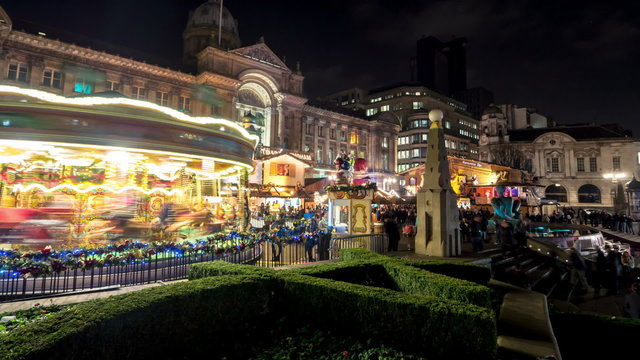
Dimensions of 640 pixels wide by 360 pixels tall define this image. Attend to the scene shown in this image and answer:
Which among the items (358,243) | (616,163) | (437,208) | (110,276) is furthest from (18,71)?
(616,163)

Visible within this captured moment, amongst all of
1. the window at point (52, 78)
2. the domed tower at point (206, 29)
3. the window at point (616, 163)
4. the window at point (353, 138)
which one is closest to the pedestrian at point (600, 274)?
the window at point (52, 78)

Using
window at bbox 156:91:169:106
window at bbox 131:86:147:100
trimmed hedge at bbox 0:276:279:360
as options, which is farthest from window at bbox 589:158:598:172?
window at bbox 131:86:147:100

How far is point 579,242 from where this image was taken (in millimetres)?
15617

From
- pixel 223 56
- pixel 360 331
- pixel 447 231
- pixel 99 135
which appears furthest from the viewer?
pixel 223 56

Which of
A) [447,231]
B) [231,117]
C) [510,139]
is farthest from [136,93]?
[510,139]

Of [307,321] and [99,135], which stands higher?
[99,135]

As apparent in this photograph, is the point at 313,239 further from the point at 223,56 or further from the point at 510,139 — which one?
the point at 510,139

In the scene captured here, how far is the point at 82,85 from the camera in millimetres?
31031

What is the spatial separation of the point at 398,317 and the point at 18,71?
3775 cm

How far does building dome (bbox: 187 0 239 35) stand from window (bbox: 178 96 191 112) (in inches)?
582

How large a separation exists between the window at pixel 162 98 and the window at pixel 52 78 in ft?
27.8

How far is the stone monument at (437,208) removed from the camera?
12109mm

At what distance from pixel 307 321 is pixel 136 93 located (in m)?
36.5

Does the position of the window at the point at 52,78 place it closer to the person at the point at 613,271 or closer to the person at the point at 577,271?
the person at the point at 577,271
